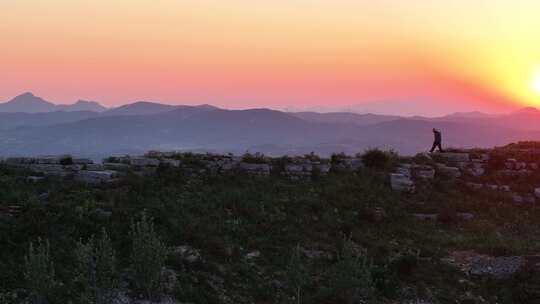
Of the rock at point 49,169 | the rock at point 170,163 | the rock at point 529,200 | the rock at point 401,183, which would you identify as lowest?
the rock at point 529,200

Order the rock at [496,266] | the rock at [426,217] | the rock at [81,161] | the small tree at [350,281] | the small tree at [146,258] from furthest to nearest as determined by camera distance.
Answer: the rock at [81,161], the rock at [426,217], the rock at [496,266], the small tree at [350,281], the small tree at [146,258]

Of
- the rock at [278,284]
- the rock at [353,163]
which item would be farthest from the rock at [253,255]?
the rock at [353,163]

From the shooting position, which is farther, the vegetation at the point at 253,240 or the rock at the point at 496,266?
the rock at the point at 496,266

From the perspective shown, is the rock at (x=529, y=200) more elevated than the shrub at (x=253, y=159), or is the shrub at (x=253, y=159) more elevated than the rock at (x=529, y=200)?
the shrub at (x=253, y=159)

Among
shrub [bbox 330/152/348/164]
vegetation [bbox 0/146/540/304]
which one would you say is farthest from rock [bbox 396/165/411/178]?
shrub [bbox 330/152/348/164]

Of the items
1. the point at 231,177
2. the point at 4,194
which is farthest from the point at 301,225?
the point at 4,194

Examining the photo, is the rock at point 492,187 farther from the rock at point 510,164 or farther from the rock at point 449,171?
the rock at point 510,164

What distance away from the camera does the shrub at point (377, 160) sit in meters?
22.8

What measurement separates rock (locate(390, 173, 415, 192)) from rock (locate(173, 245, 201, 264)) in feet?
35.5

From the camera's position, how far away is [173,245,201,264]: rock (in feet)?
41.4

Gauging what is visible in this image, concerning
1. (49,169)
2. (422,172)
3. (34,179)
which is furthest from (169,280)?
(422,172)

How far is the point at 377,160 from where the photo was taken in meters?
22.9

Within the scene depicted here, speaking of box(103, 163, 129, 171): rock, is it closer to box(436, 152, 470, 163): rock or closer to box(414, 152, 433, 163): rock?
box(414, 152, 433, 163): rock

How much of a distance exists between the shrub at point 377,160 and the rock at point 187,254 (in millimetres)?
11922
